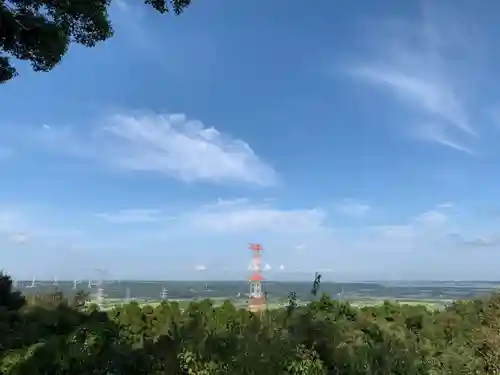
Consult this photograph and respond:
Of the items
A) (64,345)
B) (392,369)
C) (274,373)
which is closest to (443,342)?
(392,369)

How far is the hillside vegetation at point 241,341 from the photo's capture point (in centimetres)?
441

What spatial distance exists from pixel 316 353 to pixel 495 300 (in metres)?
5.68

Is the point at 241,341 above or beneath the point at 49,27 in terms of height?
beneath

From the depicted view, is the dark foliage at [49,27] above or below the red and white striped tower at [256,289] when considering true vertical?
above

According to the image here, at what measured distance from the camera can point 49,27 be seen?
539 centimetres

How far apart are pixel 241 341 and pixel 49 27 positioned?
355cm

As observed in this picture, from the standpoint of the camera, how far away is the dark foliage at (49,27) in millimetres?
5359

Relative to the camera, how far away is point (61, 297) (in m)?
9.18

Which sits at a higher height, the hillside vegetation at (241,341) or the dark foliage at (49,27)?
the dark foliage at (49,27)

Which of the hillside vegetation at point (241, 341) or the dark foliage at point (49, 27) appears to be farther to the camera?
the dark foliage at point (49, 27)

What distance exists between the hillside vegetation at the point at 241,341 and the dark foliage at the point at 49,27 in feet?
8.88

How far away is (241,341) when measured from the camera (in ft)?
16.0

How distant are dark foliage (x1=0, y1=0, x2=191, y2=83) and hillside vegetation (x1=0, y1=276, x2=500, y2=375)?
2705mm

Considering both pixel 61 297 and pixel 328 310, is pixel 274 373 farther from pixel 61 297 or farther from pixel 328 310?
pixel 61 297
